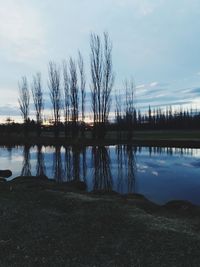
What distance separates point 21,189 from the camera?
9680 millimetres

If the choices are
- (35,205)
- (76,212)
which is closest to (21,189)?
(35,205)

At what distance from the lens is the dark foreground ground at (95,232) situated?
171 inches

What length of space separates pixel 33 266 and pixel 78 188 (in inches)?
280

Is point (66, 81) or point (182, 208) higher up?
point (66, 81)

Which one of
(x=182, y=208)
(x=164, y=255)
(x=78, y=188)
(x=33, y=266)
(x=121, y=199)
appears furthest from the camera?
(x=78, y=188)

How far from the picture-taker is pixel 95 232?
18.1 ft

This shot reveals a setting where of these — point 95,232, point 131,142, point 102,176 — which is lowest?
point 102,176

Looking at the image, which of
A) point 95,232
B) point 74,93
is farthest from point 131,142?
point 95,232

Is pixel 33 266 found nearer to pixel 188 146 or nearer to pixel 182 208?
pixel 182 208

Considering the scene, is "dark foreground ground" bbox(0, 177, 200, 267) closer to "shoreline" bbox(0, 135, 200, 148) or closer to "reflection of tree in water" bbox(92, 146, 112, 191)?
"reflection of tree in water" bbox(92, 146, 112, 191)

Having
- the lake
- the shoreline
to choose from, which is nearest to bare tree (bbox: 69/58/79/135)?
the shoreline

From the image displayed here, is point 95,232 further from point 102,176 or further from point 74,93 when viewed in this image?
point 74,93

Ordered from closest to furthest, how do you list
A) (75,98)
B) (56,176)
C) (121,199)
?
(121,199) < (56,176) < (75,98)

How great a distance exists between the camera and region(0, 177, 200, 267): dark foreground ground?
14.2ft
